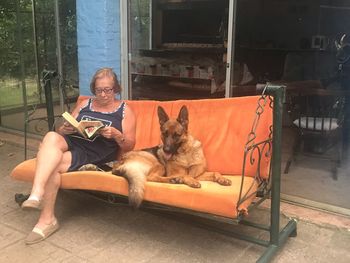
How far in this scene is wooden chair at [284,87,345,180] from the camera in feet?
14.4

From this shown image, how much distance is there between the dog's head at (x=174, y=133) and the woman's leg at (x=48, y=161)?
0.81 m

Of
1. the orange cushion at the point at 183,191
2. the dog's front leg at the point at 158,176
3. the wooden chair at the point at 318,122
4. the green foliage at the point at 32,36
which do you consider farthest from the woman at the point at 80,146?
the wooden chair at the point at 318,122

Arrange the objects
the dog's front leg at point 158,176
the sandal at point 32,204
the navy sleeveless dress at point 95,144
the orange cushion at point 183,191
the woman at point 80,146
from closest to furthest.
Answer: the orange cushion at point 183,191 → the sandal at point 32,204 → the dog's front leg at point 158,176 → the woman at point 80,146 → the navy sleeveless dress at point 95,144

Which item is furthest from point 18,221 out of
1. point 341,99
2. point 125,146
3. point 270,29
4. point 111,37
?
point 270,29

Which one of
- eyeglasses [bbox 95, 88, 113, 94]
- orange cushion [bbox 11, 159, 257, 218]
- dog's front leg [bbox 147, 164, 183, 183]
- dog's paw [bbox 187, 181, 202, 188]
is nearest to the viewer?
orange cushion [bbox 11, 159, 257, 218]

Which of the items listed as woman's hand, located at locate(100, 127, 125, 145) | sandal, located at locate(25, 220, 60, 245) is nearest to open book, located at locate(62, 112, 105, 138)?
woman's hand, located at locate(100, 127, 125, 145)

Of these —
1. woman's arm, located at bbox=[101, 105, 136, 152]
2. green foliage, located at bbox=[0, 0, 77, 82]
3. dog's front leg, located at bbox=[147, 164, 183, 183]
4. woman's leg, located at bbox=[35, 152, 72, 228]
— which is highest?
green foliage, located at bbox=[0, 0, 77, 82]

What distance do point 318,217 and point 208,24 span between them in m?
3.39

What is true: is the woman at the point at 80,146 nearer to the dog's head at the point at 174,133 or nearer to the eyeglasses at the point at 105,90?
the eyeglasses at the point at 105,90

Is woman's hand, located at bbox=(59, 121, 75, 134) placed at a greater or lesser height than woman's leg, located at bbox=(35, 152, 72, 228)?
greater

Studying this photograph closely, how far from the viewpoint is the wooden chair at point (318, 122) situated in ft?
14.4

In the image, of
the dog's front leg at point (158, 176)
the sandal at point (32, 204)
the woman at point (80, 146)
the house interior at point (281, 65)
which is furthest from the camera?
the house interior at point (281, 65)

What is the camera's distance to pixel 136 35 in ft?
15.9

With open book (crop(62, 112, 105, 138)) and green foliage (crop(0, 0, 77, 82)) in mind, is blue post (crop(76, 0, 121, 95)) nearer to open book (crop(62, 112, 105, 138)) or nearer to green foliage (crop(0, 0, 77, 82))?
green foliage (crop(0, 0, 77, 82))
